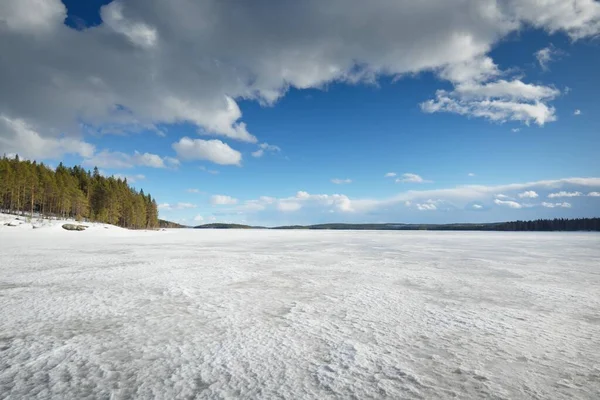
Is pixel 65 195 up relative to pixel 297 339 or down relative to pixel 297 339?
up

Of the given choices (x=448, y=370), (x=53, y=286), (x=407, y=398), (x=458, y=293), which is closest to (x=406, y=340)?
(x=448, y=370)

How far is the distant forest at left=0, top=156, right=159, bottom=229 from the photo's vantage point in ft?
191

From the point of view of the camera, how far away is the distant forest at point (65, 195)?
58.2 metres

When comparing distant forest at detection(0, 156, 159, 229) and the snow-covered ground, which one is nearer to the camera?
the snow-covered ground

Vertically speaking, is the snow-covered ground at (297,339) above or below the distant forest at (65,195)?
below

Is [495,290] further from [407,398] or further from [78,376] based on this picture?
[78,376]

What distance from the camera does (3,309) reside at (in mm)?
5469

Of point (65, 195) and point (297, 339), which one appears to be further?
point (65, 195)

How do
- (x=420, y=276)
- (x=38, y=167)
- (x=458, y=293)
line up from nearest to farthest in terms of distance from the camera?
(x=458, y=293), (x=420, y=276), (x=38, y=167)

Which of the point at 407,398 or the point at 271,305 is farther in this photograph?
the point at 271,305

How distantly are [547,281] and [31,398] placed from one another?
11.0m

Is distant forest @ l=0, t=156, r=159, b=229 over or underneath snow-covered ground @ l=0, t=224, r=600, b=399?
over

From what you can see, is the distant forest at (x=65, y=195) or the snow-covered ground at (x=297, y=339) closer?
the snow-covered ground at (x=297, y=339)

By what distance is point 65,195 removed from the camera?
207ft
